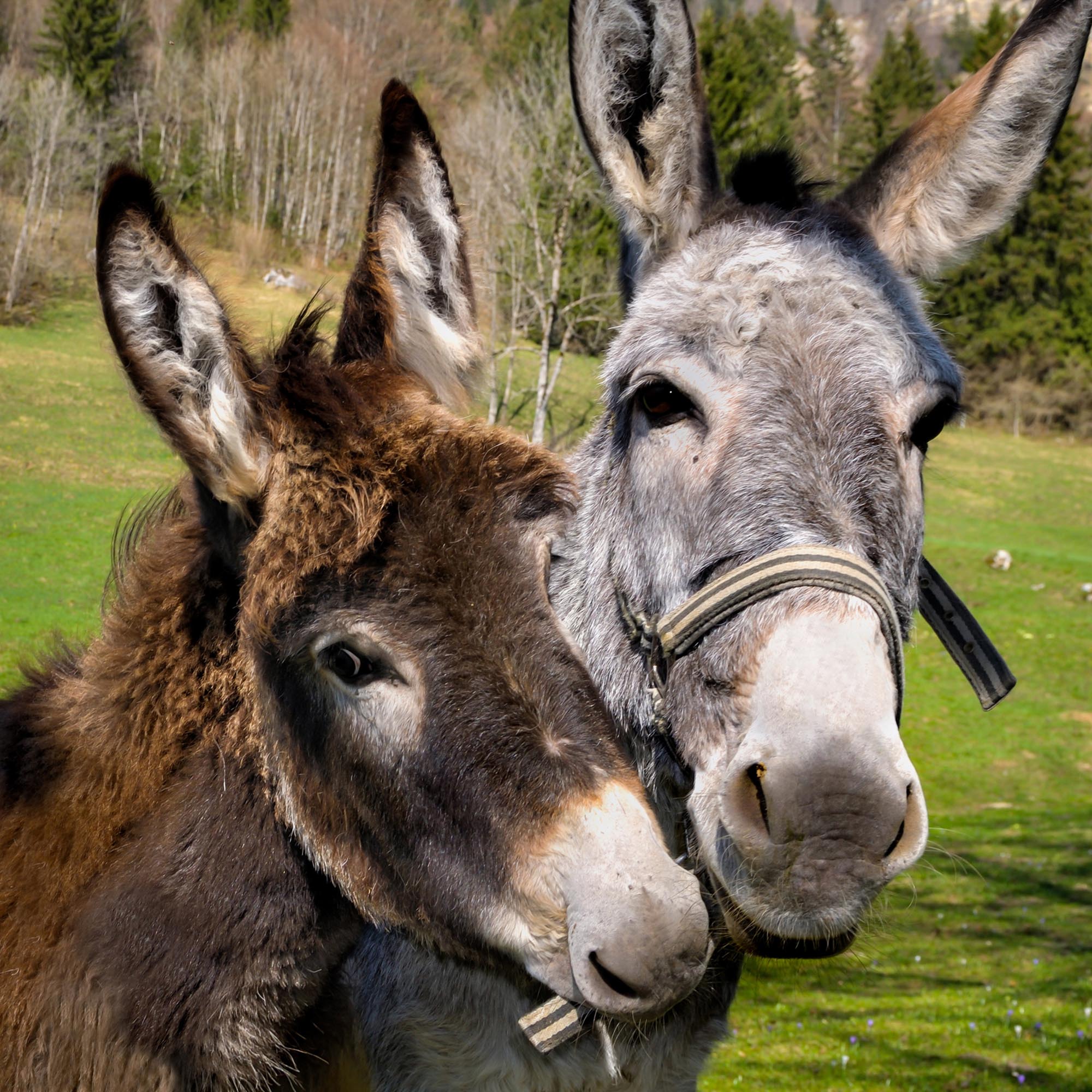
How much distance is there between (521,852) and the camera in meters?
2.38

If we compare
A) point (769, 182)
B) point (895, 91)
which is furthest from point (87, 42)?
point (769, 182)

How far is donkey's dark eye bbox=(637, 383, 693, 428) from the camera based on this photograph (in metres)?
2.94

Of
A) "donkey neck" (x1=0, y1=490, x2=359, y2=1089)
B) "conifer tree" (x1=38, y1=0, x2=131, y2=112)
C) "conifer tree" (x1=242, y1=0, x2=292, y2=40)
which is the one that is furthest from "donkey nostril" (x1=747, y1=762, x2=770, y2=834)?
"conifer tree" (x1=242, y1=0, x2=292, y2=40)

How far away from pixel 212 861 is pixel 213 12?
239 feet

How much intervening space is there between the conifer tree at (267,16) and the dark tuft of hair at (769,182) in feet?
223

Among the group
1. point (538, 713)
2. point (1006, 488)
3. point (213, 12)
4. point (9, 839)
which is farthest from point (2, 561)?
point (213, 12)

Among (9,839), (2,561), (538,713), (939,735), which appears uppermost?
(538,713)

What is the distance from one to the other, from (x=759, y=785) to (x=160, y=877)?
1509 mm

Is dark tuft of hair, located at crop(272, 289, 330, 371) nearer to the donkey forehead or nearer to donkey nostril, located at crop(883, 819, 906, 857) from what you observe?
the donkey forehead

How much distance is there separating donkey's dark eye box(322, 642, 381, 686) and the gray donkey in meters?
0.79

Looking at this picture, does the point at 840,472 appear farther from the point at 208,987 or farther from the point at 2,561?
the point at 2,561

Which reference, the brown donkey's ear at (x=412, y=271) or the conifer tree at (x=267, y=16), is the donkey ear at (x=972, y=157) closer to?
the brown donkey's ear at (x=412, y=271)

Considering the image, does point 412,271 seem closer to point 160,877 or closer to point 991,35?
point 160,877

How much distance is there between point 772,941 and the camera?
255cm
